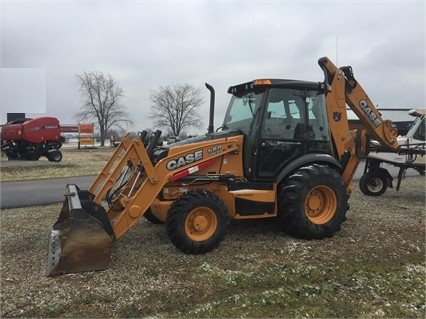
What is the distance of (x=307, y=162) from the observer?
638 cm

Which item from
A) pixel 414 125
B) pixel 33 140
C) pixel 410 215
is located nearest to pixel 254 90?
pixel 410 215

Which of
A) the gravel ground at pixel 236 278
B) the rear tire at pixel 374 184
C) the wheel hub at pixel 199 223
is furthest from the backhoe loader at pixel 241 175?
the rear tire at pixel 374 184

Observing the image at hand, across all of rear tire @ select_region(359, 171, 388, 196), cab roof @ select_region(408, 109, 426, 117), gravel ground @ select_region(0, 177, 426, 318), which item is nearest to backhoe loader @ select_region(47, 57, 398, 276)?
gravel ground @ select_region(0, 177, 426, 318)

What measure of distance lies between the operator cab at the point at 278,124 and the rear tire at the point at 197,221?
1012mm

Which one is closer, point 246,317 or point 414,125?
point 246,317

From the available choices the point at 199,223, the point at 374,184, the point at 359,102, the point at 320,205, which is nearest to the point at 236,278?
the point at 199,223

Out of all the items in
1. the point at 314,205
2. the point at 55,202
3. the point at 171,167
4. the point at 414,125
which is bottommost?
the point at 55,202

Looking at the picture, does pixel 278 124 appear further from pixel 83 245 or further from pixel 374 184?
pixel 374 184

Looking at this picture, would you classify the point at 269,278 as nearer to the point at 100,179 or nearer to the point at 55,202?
the point at 100,179

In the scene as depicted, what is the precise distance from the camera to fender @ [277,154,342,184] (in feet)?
20.7

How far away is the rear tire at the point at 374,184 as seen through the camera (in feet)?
36.9

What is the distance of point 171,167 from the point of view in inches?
229

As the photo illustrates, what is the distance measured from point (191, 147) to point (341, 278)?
2.70 m

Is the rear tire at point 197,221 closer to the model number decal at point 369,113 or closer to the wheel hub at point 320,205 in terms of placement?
the wheel hub at point 320,205
